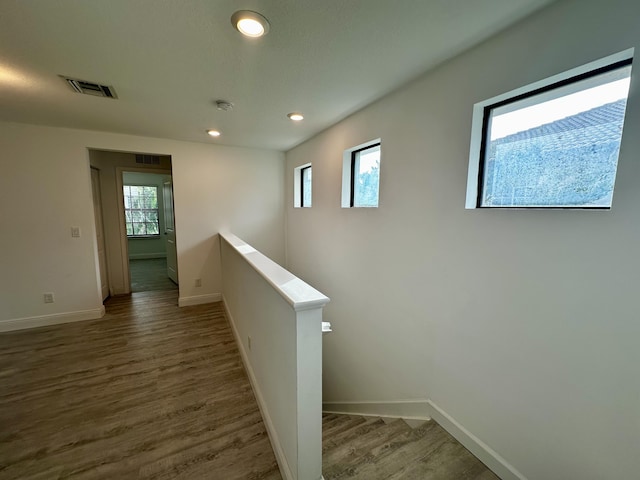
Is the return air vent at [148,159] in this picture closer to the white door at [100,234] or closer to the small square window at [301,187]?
the white door at [100,234]

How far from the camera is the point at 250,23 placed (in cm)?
134

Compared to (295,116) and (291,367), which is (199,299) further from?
(291,367)

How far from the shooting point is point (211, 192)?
13.4 feet

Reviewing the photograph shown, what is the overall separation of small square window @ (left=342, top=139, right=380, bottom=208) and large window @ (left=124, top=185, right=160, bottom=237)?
7075 mm

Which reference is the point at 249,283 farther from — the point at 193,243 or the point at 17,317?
the point at 17,317

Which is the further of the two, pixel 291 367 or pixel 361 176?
pixel 361 176

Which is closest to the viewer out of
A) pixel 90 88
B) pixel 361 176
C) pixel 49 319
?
pixel 90 88

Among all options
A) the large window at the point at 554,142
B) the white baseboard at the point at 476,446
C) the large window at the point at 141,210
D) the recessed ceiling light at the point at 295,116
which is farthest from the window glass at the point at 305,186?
the large window at the point at 141,210

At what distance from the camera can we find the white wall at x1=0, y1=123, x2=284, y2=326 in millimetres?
3086

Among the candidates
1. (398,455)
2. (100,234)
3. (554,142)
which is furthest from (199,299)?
(554,142)

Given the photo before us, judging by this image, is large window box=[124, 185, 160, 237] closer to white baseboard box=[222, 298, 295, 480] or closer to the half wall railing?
white baseboard box=[222, 298, 295, 480]

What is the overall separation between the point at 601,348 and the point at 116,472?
2.53 metres

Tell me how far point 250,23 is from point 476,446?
2744 mm

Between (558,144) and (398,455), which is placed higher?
(558,144)
